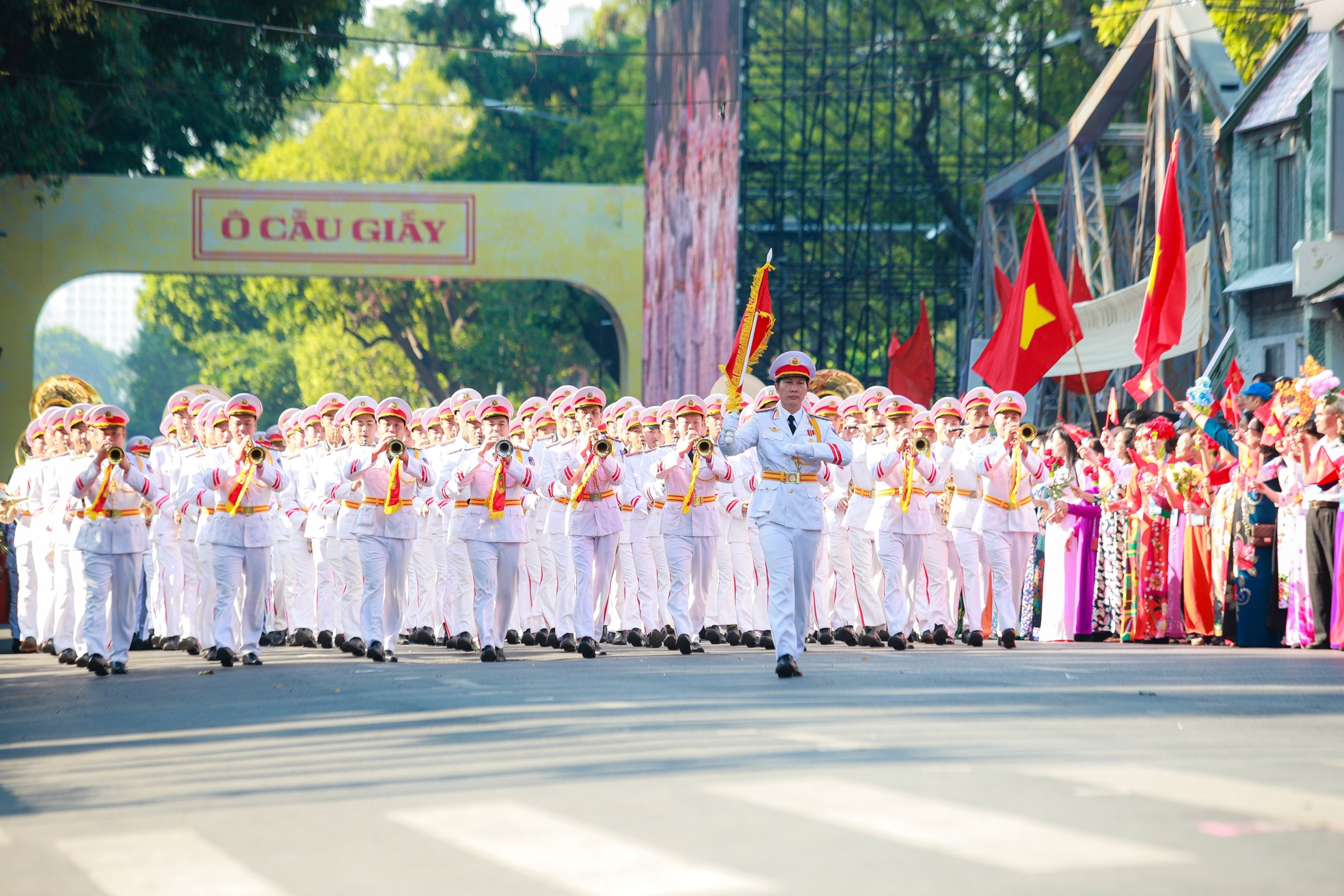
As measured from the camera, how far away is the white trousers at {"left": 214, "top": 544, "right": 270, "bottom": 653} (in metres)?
14.5

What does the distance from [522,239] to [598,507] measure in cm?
1765

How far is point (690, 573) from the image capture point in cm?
1584

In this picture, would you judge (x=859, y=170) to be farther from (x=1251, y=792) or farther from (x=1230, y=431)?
(x=1251, y=792)

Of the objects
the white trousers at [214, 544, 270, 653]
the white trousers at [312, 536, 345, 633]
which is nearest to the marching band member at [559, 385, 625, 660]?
the white trousers at [214, 544, 270, 653]

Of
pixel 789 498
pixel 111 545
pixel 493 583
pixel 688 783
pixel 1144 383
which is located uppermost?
pixel 1144 383

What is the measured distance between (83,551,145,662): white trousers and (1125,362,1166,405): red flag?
31.8 ft

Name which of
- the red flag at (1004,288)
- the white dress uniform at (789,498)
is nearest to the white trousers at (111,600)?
the white dress uniform at (789,498)

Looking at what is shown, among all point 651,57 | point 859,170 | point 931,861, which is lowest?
point 931,861

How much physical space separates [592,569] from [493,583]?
0.96 meters

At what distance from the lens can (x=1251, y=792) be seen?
744cm

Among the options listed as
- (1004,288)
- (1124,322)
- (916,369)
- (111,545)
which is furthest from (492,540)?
(916,369)

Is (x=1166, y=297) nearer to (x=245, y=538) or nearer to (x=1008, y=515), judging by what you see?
(x=1008, y=515)

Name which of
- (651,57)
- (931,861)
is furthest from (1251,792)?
(651,57)

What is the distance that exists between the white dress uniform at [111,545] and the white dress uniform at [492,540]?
8.02 ft
